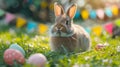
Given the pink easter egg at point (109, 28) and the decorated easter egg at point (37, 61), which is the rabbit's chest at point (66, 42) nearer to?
the decorated easter egg at point (37, 61)

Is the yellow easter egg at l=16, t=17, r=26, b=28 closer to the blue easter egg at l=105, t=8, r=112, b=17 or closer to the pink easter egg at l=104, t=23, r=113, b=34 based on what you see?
the pink easter egg at l=104, t=23, r=113, b=34

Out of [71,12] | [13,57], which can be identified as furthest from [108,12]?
[13,57]

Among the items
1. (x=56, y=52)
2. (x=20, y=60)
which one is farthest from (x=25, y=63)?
(x=56, y=52)

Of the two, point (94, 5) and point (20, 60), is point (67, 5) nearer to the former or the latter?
point (20, 60)

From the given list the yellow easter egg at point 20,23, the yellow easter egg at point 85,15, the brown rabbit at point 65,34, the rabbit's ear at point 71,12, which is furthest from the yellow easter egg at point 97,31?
the rabbit's ear at point 71,12

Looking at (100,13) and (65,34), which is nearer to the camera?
(65,34)

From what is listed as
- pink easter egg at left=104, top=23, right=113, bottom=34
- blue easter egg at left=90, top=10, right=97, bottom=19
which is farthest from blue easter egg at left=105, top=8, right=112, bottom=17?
pink easter egg at left=104, top=23, right=113, bottom=34

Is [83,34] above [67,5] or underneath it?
underneath

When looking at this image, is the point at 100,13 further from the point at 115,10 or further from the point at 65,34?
the point at 65,34
